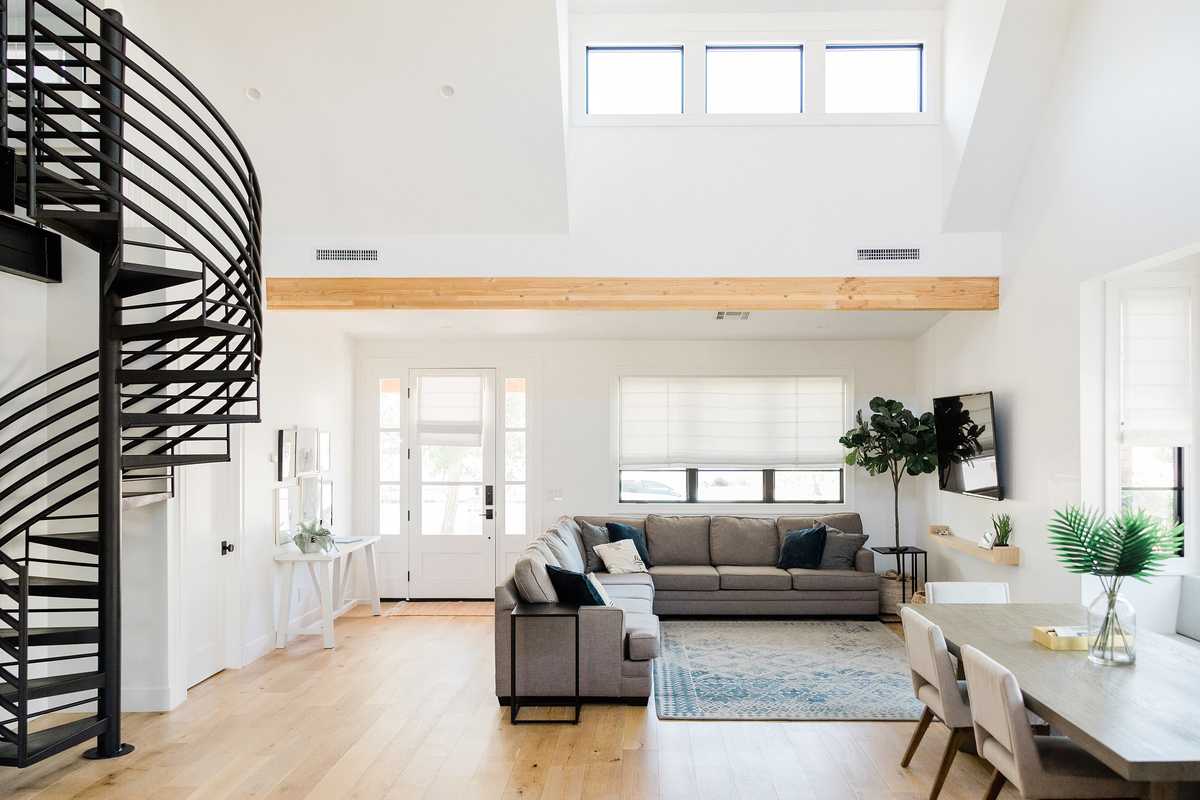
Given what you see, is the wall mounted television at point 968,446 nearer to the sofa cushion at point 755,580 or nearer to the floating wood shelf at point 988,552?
the floating wood shelf at point 988,552

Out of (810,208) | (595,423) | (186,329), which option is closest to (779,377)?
(595,423)

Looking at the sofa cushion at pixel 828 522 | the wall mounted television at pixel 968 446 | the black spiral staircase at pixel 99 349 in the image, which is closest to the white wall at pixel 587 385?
the sofa cushion at pixel 828 522

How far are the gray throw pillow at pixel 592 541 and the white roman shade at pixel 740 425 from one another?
3.14 feet

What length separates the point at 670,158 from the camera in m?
6.17

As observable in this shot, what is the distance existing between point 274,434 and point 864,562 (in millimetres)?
4959

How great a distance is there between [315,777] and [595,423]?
15.8ft

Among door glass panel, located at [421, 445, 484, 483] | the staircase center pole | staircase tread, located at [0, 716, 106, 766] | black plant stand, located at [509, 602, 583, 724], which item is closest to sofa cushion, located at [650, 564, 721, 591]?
door glass panel, located at [421, 445, 484, 483]

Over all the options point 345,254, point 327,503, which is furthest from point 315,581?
point 345,254

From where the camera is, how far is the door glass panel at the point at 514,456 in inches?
332

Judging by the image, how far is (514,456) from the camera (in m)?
8.46

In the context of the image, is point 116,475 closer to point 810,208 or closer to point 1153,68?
point 810,208

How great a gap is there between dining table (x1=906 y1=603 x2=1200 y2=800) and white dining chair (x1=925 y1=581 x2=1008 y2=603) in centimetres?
47

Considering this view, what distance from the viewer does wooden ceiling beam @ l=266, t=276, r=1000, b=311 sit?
248 inches

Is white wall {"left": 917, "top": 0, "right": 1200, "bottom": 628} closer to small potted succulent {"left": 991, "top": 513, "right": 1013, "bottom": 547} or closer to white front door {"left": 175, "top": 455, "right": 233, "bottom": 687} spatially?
small potted succulent {"left": 991, "top": 513, "right": 1013, "bottom": 547}
